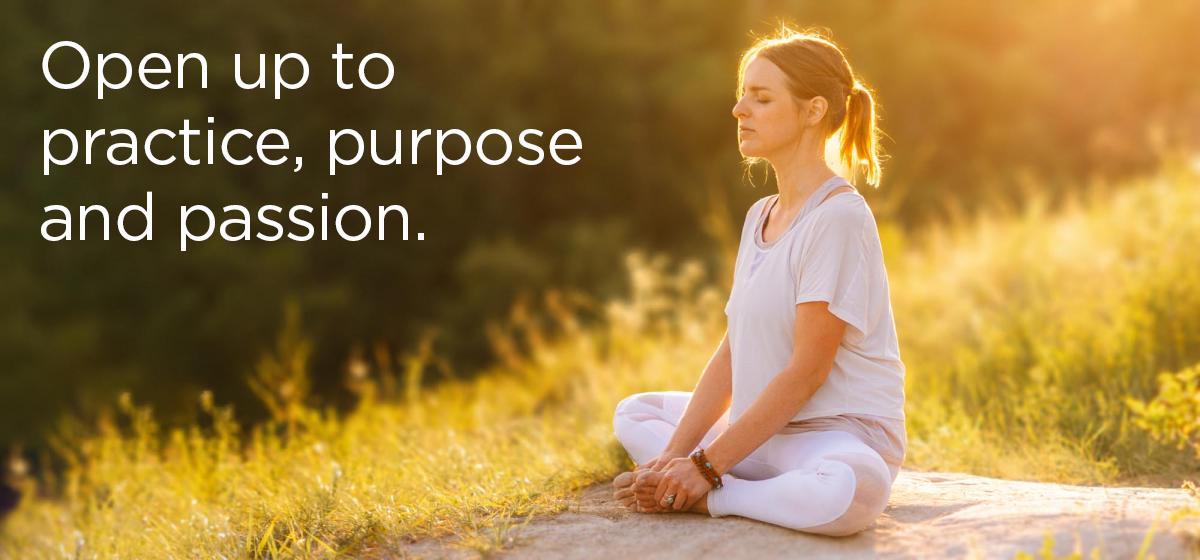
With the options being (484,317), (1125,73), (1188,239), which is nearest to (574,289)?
(484,317)

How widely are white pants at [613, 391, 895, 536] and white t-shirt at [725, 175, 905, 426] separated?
10 cm

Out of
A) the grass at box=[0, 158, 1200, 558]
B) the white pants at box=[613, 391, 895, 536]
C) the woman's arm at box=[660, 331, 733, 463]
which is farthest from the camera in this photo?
the grass at box=[0, 158, 1200, 558]

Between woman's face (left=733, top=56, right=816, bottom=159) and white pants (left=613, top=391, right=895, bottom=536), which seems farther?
woman's face (left=733, top=56, right=816, bottom=159)

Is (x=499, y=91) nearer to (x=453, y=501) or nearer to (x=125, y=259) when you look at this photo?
(x=125, y=259)

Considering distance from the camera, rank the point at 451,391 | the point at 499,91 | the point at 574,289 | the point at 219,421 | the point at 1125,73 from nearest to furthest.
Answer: the point at 219,421 → the point at 451,391 → the point at 574,289 → the point at 499,91 → the point at 1125,73

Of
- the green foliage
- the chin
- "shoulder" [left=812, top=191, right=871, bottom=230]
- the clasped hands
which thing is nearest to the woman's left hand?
the clasped hands

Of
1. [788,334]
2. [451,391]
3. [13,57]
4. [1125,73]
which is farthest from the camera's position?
[1125,73]

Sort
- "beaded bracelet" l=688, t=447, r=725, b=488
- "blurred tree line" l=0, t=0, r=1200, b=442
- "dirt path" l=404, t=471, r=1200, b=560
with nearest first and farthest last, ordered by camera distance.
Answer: "dirt path" l=404, t=471, r=1200, b=560
"beaded bracelet" l=688, t=447, r=725, b=488
"blurred tree line" l=0, t=0, r=1200, b=442

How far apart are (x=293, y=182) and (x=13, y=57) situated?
3725 mm

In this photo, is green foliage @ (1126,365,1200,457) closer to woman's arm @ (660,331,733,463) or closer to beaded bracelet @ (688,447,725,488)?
woman's arm @ (660,331,733,463)

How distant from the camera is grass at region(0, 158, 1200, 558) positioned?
3.63 meters

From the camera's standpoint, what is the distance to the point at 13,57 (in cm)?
1480

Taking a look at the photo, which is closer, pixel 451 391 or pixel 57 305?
pixel 451 391

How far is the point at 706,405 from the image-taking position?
3.47m
